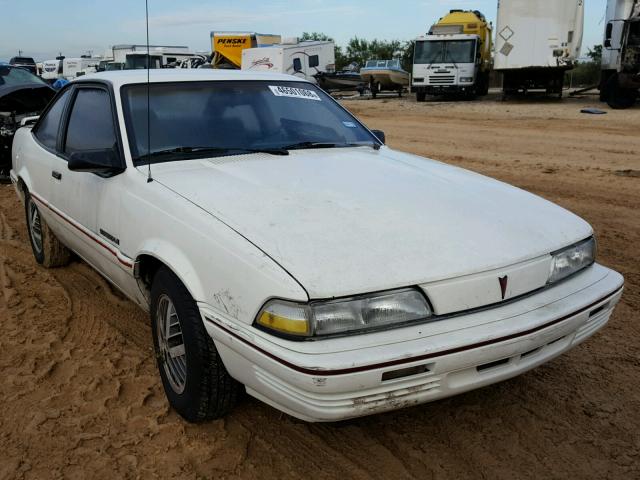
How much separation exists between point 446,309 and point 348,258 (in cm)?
40

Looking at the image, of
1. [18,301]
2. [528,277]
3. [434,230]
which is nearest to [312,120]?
[434,230]

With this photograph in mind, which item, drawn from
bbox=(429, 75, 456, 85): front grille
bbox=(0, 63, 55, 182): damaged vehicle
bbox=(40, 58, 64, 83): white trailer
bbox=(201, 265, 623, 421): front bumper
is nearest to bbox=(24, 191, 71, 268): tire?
bbox=(201, 265, 623, 421): front bumper

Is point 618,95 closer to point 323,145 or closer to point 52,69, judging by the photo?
point 323,145

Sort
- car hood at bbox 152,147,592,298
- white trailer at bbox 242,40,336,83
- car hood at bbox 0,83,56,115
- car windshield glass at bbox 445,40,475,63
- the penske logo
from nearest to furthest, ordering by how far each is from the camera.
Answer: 1. car hood at bbox 152,147,592,298
2. car hood at bbox 0,83,56,115
3. car windshield glass at bbox 445,40,475,63
4. white trailer at bbox 242,40,336,83
5. the penske logo

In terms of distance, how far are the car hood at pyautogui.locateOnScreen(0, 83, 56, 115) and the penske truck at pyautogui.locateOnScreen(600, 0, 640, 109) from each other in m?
14.0

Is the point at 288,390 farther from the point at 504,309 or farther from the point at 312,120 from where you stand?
the point at 312,120

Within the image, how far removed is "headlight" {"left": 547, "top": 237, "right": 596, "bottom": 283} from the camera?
2.62m

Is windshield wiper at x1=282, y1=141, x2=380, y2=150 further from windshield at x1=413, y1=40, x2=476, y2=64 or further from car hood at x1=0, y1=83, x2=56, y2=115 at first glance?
windshield at x1=413, y1=40, x2=476, y2=64

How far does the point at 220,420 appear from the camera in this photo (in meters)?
2.81

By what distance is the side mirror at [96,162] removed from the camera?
3133mm

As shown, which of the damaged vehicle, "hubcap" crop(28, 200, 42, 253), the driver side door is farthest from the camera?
the damaged vehicle

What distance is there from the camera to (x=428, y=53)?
74.2ft

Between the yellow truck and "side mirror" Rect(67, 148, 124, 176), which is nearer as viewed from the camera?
"side mirror" Rect(67, 148, 124, 176)

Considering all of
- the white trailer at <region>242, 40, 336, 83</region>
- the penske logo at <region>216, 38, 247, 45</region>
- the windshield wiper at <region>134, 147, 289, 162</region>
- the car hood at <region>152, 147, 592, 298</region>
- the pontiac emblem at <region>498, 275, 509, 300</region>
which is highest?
the penske logo at <region>216, 38, 247, 45</region>
